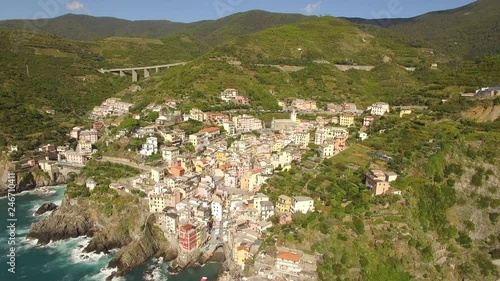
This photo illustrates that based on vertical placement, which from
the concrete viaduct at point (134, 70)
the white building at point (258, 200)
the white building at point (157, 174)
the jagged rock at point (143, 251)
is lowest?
the jagged rock at point (143, 251)

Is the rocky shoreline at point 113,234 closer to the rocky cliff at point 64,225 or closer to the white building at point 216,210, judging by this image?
the rocky cliff at point 64,225

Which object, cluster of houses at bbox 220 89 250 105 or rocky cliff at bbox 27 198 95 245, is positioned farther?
cluster of houses at bbox 220 89 250 105

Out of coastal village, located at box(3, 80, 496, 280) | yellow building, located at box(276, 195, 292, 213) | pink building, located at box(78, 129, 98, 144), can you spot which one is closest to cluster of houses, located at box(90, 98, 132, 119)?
coastal village, located at box(3, 80, 496, 280)

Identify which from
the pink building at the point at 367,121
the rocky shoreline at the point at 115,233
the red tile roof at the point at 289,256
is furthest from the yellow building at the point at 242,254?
the pink building at the point at 367,121

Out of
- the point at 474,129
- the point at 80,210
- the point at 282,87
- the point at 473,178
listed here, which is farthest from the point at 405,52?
the point at 80,210

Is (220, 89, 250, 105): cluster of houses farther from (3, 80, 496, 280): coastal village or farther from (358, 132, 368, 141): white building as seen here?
(358, 132, 368, 141): white building

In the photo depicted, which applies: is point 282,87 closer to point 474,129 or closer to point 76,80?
point 474,129
